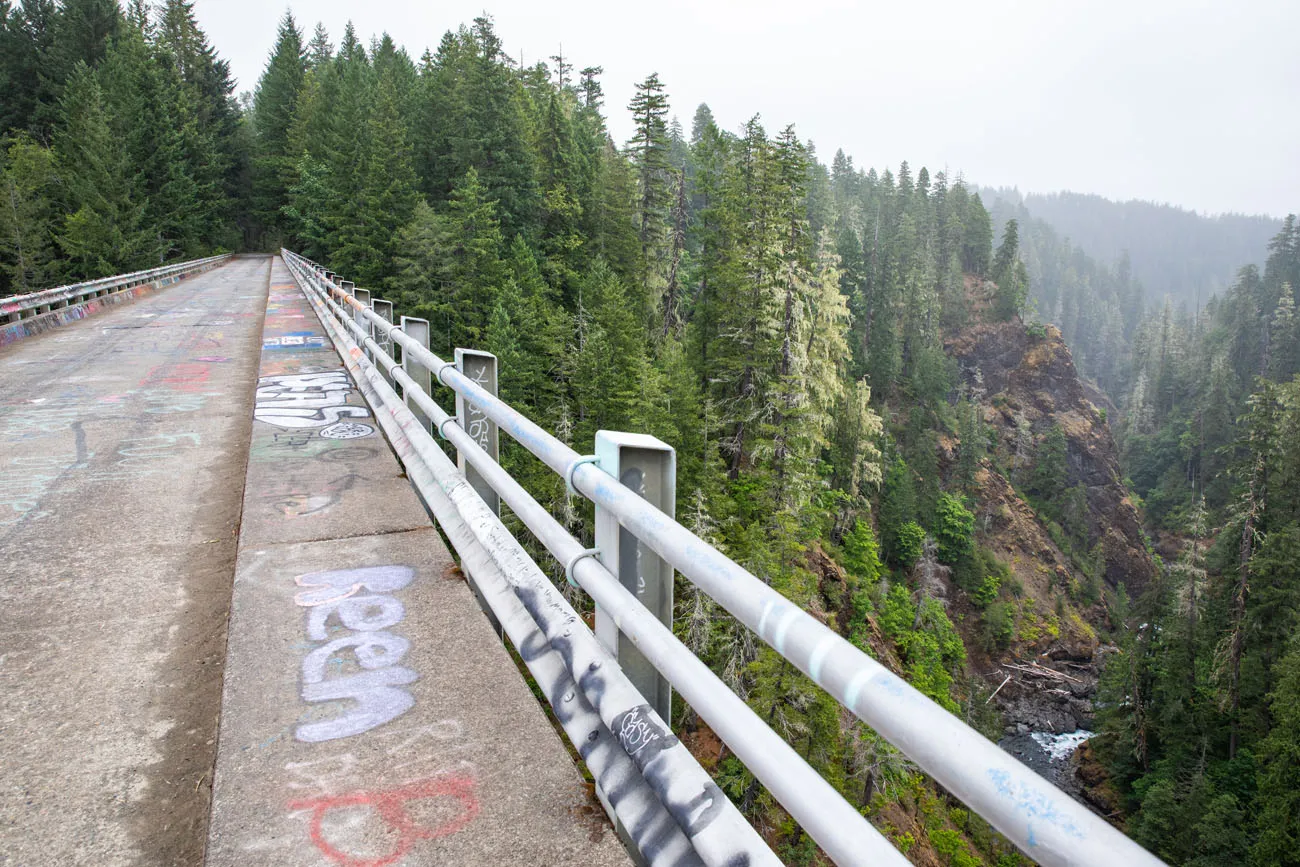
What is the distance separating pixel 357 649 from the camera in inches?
132

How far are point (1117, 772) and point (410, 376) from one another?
49.9 meters

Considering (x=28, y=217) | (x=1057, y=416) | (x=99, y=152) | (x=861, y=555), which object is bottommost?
(x=1057, y=416)

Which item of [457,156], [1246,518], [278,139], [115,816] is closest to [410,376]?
[115,816]

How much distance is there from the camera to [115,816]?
7.89ft

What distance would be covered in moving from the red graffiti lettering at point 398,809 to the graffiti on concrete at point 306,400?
18.4 ft

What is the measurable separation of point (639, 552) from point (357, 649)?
1.71 m

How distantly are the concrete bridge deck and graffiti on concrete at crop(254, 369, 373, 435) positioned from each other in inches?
40.2

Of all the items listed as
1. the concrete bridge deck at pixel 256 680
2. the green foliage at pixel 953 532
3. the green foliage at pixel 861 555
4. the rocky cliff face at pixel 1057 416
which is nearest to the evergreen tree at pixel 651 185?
the green foliage at pixel 861 555

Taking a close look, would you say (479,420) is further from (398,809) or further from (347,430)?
(347,430)

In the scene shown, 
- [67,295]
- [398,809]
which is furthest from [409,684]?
[67,295]

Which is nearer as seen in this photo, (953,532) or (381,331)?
(381,331)

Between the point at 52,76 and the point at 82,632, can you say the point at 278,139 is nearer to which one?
the point at 52,76

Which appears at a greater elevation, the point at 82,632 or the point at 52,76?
the point at 52,76

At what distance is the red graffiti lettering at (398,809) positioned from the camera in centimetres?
216
